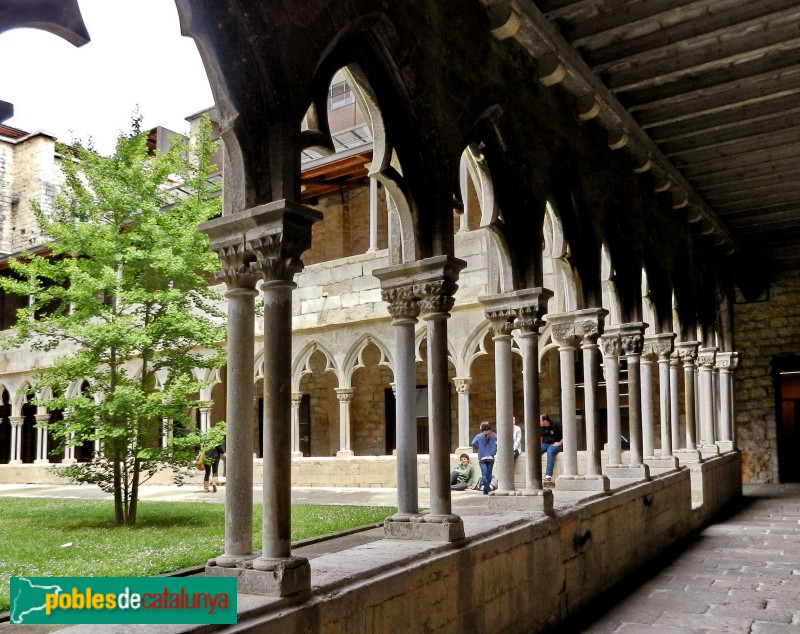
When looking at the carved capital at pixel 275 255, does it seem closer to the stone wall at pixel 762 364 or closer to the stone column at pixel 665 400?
the stone column at pixel 665 400

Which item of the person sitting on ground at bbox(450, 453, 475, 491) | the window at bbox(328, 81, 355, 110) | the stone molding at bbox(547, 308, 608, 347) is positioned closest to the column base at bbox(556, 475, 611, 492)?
the stone molding at bbox(547, 308, 608, 347)

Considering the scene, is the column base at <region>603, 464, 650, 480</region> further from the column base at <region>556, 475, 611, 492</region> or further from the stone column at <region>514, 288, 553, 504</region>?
the stone column at <region>514, 288, 553, 504</region>

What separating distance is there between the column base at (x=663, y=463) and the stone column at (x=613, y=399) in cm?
121

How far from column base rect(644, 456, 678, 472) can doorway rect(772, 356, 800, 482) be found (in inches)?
244

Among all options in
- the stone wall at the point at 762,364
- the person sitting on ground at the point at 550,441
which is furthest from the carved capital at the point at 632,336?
the stone wall at the point at 762,364

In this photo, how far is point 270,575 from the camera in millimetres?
2676

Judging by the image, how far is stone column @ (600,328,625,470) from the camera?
6988mm

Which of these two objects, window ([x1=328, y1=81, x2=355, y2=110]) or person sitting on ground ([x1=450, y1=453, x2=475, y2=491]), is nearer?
person sitting on ground ([x1=450, y1=453, x2=475, y2=491])

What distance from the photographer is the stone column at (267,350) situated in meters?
2.89

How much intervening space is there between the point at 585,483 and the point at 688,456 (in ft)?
12.9

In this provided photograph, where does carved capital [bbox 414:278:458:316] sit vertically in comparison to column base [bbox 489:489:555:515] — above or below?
above

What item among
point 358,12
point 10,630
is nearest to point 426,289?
point 358,12

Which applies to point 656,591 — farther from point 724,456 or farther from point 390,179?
point 724,456

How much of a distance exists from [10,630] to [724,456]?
912 centimetres
